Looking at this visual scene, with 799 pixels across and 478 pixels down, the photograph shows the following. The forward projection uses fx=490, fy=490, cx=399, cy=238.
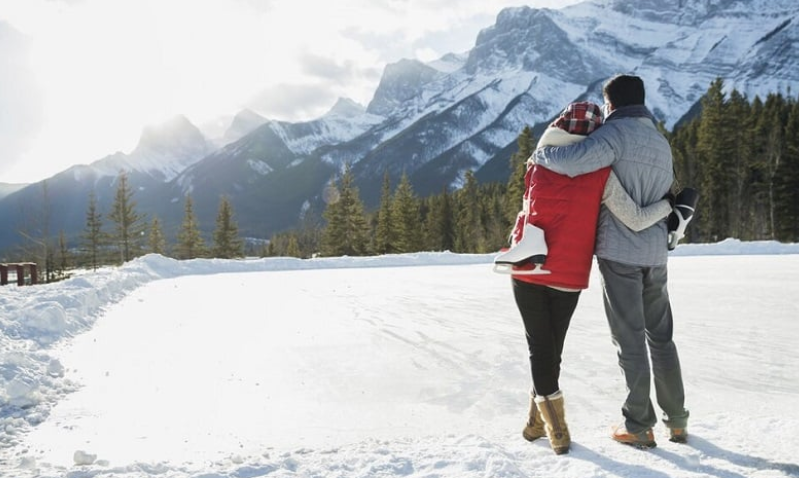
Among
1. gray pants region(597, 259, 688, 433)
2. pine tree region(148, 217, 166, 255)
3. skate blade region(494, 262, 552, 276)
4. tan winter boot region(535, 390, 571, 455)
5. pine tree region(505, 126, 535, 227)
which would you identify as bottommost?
tan winter boot region(535, 390, 571, 455)

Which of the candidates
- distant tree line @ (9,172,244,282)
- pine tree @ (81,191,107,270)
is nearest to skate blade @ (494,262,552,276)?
distant tree line @ (9,172,244,282)

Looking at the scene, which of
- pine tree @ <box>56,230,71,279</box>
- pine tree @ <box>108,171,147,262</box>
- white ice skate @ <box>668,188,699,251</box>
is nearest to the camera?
white ice skate @ <box>668,188,699,251</box>

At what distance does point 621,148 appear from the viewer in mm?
2625

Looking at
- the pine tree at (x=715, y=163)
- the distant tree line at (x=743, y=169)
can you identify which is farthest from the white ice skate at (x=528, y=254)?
the pine tree at (x=715, y=163)

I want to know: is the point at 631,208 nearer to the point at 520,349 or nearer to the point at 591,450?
the point at 591,450

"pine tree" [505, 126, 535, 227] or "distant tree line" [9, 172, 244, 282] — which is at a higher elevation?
"pine tree" [505, 126, 535, 227]

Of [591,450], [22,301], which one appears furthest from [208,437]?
[22,301]

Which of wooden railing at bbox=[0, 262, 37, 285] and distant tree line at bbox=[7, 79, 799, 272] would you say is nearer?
wooden railing at bbox=[0, 262, 37, 285]

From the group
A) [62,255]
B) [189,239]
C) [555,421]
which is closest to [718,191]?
[189,239]

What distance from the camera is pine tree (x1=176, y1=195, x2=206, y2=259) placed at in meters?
Answer: 43.0

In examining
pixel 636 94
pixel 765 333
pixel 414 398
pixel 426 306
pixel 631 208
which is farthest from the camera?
pixel 426 306

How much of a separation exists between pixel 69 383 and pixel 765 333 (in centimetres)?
677

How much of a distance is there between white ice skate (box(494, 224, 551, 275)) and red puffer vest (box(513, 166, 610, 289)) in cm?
4

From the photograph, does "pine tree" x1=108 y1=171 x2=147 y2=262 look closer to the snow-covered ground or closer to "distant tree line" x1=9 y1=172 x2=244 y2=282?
"distant tree line" x1=9 y1=172 x2=244 y2=282
